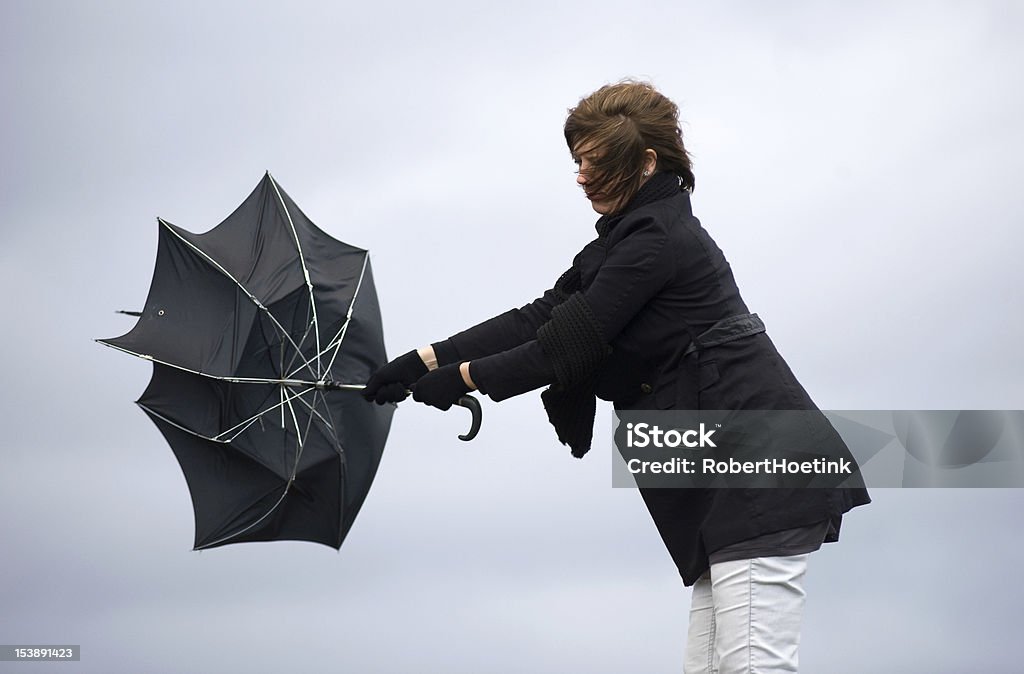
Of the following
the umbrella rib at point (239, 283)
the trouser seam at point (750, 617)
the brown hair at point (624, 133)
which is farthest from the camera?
the umbrella rib at point (239, 283)

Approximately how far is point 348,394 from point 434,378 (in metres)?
1.08

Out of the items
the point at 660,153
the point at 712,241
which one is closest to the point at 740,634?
the point at 712,241

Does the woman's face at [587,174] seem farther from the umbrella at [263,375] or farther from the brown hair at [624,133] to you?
the umbrella at [263,375]

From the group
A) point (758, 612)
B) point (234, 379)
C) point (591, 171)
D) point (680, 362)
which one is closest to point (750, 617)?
point (758, 612)

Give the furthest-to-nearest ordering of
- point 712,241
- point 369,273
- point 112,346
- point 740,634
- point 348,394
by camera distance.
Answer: point 369,273
point 348,394
point 112,346
point 712,241
point 740,634

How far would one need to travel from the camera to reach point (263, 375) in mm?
4363

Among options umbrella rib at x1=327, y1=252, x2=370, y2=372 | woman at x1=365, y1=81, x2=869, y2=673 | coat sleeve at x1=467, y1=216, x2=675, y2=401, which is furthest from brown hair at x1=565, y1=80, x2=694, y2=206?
umbrella rib at x1=327, y1=252, x2=370, y2=372

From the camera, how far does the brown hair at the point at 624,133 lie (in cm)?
337

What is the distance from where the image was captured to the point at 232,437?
439 cm

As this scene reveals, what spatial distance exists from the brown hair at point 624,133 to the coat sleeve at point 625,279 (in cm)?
16

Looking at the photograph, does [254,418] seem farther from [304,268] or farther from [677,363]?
[677,363]

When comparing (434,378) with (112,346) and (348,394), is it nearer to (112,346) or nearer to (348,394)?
(348,394)

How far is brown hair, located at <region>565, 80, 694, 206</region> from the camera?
11.1ft

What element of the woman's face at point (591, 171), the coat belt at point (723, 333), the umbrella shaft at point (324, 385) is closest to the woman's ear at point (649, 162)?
the woman's face at point (591, 171)
